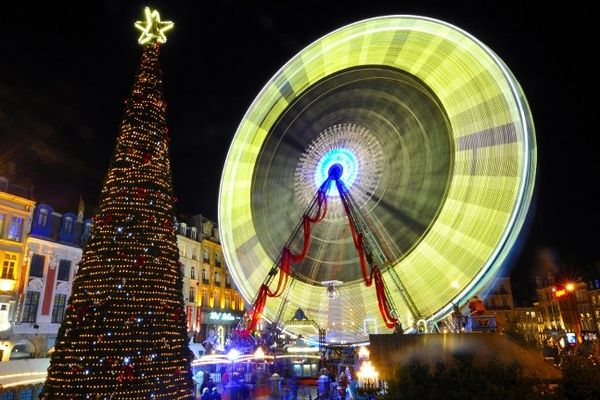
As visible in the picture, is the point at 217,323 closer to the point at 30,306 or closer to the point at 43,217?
the point at 30,306

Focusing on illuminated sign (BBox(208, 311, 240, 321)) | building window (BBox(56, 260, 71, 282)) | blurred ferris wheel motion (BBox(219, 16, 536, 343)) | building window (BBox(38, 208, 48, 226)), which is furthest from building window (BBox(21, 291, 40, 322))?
illuminated sign (BBox(208, 311, 240, 321))

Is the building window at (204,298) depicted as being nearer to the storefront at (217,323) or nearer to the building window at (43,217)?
the storefront at (217,323)

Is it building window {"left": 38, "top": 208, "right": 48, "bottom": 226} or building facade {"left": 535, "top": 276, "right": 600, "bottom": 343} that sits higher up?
building window {"left": 38, "top": 208, "right": 48, "bottom": 226}

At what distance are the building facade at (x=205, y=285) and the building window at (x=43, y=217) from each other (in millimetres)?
9533

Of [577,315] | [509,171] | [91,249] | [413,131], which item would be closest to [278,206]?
[413,131]

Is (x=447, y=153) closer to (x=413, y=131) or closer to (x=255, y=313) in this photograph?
(x=413, y=131)

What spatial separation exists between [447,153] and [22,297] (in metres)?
20.6

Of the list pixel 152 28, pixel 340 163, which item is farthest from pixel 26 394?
pixel 340 163

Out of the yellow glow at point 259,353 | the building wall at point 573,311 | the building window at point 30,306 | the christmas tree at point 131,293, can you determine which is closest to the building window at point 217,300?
the building window at point 30,306

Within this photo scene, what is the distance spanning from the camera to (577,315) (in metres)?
47.0

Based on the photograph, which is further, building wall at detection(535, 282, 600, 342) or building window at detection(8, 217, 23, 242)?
building wall at detection(535, 282, 600, 342)

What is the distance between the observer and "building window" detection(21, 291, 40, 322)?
19969mm

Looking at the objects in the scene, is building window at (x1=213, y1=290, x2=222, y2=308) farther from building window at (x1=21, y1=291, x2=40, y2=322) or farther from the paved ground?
the paved ground

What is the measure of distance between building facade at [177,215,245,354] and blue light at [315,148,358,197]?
17.3m
